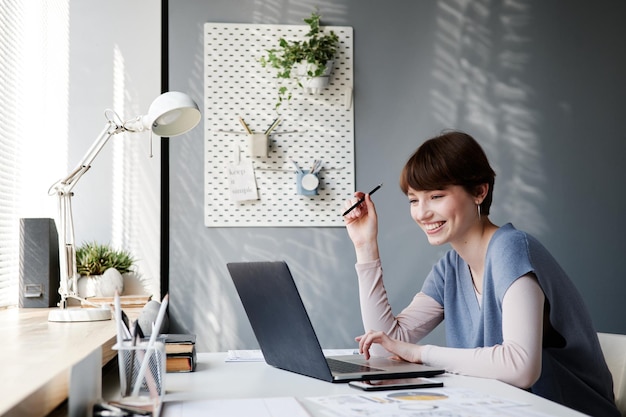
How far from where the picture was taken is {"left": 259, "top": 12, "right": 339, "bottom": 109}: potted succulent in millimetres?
3424

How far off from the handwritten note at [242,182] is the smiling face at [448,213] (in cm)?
160

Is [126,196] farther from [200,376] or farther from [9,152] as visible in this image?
[200,376]

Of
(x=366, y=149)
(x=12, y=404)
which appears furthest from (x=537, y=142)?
(x=12, y=404)

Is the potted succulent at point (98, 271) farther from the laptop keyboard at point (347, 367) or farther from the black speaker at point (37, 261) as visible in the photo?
the laptop keyboard at point (347, 367)

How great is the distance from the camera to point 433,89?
3.60 m

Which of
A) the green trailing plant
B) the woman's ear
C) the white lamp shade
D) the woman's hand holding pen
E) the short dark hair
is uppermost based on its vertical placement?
the white lamp shade

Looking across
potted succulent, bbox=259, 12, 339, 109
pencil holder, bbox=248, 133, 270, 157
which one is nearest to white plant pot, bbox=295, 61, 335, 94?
potted succulent, bbox=259, 12, 339, 109

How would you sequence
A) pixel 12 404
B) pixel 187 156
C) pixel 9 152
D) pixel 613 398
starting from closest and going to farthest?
pixel 12 404
pixel 613 398
pixel 9 152
pixel 187 156

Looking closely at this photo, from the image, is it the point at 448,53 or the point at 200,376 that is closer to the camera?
the point at 200,376

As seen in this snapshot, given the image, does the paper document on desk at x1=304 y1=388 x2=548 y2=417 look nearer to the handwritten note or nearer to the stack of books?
the stack of books

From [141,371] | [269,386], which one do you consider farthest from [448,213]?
[141,371]

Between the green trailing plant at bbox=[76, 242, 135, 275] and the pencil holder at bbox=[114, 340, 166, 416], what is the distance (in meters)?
2.19

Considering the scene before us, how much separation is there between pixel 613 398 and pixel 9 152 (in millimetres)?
2597

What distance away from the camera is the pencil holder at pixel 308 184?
3.45 metres
